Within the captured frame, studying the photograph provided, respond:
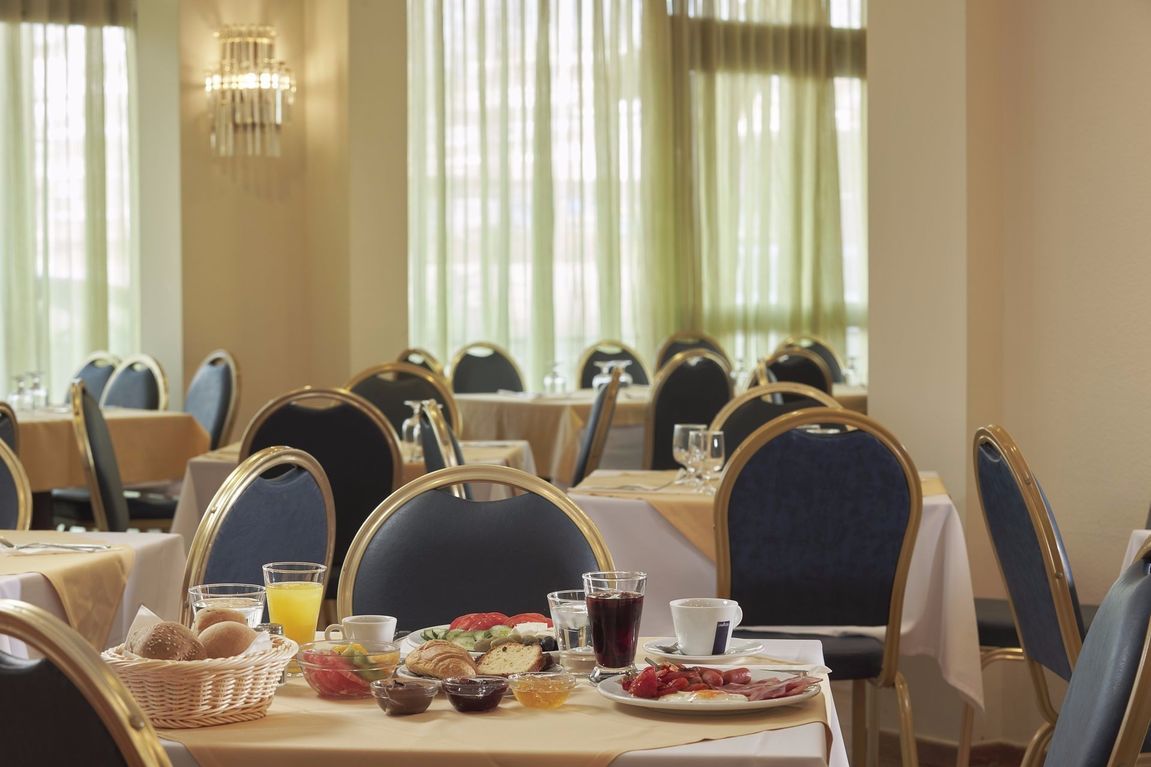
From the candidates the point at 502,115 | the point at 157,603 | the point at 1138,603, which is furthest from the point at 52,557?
the point at 502,115

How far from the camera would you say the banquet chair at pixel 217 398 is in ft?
20.6

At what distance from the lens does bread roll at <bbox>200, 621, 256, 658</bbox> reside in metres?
1.50

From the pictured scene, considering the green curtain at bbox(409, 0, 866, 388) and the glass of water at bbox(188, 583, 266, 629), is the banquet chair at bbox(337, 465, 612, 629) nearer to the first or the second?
the glass of water at bbox(188, 583, 266, 629)

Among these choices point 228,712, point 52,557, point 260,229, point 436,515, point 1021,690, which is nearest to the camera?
point 228,712

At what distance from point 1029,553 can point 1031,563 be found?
0.07 ft

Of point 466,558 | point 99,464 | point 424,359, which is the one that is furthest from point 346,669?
point 424,359

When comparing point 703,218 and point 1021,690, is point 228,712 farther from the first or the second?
point 703,218

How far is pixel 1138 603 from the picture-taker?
1.26 m

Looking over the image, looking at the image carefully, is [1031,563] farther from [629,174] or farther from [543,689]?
[629,174]

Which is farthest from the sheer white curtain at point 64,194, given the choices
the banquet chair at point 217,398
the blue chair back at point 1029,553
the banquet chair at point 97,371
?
the blue chair back at point 1029,553

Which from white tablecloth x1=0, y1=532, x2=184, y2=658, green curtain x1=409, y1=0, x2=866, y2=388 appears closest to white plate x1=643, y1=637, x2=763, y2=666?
white tablecloth x1=0, y1=532, x2=184, y2=658

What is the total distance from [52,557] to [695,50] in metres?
6.84

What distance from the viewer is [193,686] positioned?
144cm

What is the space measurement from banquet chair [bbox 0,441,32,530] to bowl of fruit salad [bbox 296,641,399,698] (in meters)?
1.68
